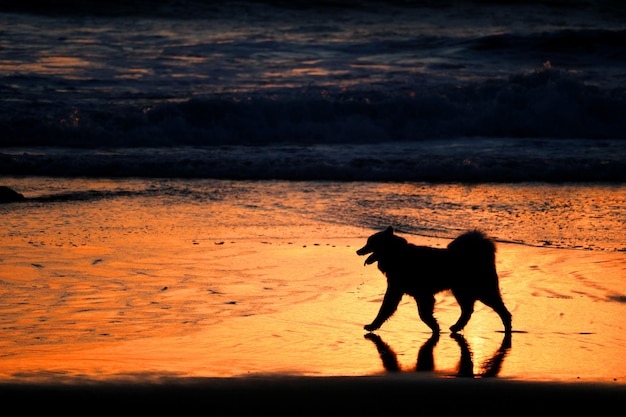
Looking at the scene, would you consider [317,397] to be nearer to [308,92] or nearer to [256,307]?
[256,307]

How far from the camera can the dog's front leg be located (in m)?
6.75

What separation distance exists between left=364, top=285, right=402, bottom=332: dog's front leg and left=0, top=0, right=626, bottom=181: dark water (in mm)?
8583

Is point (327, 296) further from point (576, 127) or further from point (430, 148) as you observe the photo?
point (576, 127)

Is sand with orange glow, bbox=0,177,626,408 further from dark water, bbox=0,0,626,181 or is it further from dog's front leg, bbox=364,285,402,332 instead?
dark water, bbox=0,0,626,181

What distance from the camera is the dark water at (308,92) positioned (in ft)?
53.8

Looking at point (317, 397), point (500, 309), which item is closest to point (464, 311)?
point (500, 309)

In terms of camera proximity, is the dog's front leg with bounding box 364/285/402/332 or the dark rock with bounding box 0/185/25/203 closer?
the dog's front leg with bounding box 364/285/402/332

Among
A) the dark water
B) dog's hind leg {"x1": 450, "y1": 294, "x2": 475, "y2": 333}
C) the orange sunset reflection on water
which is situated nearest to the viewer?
the orange sunset reflection on water

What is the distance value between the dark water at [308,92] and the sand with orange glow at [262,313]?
19.5ft

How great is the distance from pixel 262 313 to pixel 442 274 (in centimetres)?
133

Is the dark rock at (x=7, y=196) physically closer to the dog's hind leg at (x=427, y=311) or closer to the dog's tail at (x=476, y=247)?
the dog's hind leg at (x=427, y=311)

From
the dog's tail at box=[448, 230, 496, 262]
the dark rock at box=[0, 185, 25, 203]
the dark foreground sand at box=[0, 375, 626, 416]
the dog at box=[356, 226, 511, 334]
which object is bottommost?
the dark rock at box=[0, 185, 25, 203]

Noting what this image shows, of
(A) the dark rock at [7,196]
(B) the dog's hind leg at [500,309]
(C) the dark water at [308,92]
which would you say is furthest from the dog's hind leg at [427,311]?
(C) the dark water at [308,92]

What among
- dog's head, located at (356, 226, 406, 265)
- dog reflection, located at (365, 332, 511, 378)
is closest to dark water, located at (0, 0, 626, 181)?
dog's head, located at (356, 226, 406, 265)
